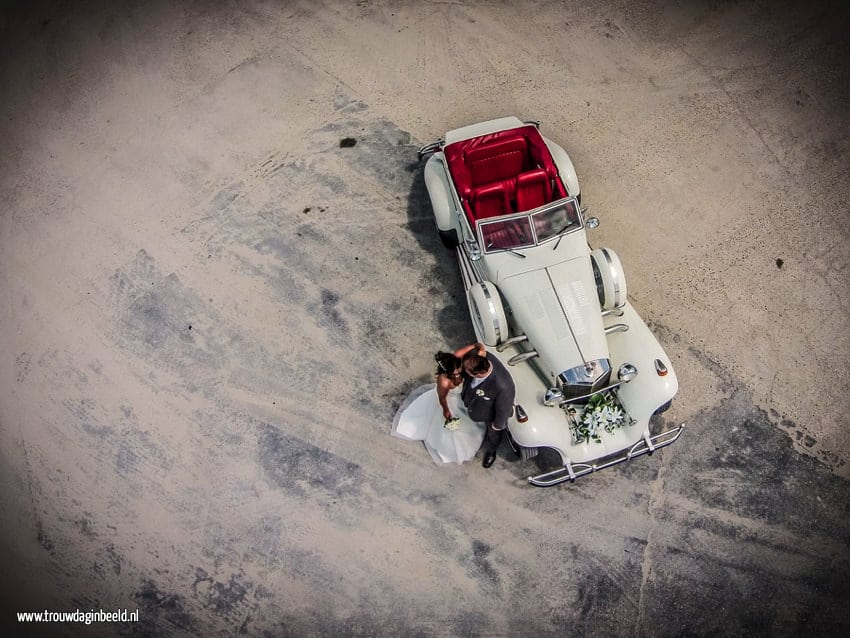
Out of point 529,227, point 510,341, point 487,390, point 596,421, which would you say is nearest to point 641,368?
point 596,421

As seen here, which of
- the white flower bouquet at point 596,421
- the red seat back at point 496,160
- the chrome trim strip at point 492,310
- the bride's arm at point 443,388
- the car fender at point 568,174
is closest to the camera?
the bride's arm at point 443,388

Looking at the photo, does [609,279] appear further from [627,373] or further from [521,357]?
[521,357]

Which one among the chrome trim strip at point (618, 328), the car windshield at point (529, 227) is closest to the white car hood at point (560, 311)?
the chrome trim strip at point (618, 328)

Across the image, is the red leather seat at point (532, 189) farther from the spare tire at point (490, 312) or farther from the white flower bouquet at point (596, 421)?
the white flower bouquet at point (596, 421)

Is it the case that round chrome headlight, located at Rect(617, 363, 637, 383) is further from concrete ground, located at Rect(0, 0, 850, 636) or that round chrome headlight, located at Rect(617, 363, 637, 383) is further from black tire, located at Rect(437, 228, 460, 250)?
black tire, located at Rect(437, 228, 460, 250)

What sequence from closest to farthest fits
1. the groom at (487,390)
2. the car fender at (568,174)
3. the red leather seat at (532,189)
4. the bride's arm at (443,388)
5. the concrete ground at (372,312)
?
the groom at (487,390) → the bride's arm at (443,388) → the concrete ground at (372,312) → the red leather seat at (532,189) → the car fender at (568,174)
